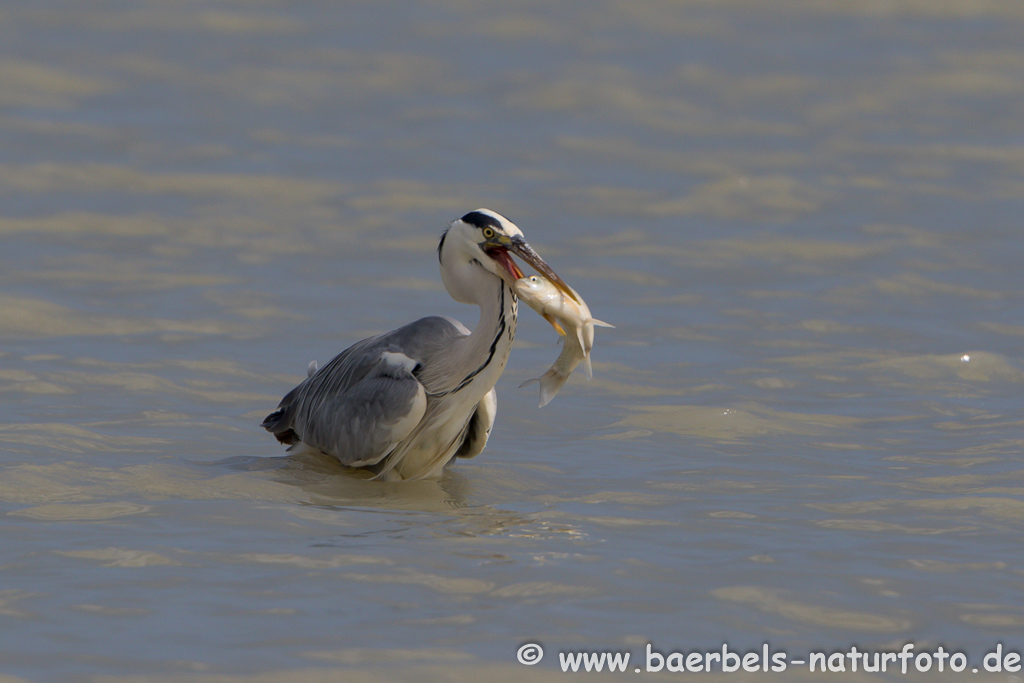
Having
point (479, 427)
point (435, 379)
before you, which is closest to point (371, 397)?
point (435, 379)

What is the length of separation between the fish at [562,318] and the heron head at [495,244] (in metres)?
0.08

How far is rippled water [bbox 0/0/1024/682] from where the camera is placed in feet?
17.5

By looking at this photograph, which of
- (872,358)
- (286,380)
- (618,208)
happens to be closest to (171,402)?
(286,380)

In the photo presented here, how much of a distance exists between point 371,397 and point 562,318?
3.78 feet

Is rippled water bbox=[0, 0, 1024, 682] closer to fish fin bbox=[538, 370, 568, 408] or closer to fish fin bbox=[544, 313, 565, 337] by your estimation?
fish fin bbox=[538, 370, 568, 408]

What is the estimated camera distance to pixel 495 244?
23.2 ft

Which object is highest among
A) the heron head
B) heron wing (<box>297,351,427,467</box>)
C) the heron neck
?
the heron head

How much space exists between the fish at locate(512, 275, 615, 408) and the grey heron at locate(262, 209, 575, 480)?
0.08 meters

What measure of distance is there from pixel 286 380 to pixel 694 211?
21.1 ft

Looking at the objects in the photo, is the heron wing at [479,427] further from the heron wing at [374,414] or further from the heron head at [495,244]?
the heron head at [495,244]

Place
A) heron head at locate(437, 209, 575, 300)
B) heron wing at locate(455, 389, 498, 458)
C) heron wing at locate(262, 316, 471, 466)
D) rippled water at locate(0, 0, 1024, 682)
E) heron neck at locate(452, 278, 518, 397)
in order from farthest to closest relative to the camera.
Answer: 1. heron wing at locate(455, 389, 498, 458)
2. heron wing at locate(262, 316, 471, 466)
3. heron neck at locate(452, 278, 518, 397)
4. heron head at locate(437, 209, 575, 300)
5. rippled water at locate(0, 0, 1024, 682)

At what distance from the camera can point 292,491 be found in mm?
7020

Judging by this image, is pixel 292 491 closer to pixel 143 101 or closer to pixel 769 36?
pixel 143 101

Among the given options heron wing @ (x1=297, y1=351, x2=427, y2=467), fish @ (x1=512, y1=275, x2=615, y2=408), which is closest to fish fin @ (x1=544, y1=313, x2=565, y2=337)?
fish @ (x1=512, y1=275, x2=615, y2=408)
